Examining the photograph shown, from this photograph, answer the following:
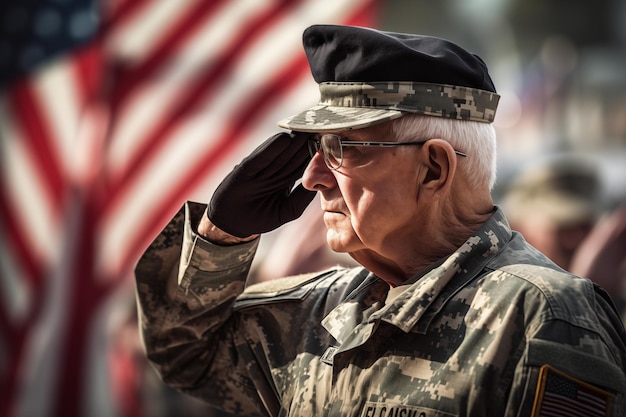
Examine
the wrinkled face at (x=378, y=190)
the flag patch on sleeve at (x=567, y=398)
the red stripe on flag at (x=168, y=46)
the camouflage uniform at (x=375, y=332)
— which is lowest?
the flag patch on sleeve at (x=567, y=398)

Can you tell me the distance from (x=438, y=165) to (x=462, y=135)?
0.08m

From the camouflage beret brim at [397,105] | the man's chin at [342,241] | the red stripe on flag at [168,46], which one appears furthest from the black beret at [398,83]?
the red stripe on flag at [168,46]

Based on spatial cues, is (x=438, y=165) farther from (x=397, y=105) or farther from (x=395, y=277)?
(x=395, y=277)

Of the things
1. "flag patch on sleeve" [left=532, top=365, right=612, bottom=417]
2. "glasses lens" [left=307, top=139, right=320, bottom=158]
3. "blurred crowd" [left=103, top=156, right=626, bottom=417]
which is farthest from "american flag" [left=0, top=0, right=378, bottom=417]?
"flag patch on sleeve" [left=532, top=365, right=612, bottom=417]

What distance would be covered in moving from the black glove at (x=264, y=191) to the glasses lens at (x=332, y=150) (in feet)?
0.30

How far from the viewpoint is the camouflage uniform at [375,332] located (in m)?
1.91

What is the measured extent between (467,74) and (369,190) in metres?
0.32

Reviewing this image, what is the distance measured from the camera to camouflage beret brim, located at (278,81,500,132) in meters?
2.09

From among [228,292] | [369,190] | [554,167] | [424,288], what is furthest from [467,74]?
[554,167]

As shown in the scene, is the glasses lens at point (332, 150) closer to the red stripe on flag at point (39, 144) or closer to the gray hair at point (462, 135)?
the gray hair at point (462, 135)

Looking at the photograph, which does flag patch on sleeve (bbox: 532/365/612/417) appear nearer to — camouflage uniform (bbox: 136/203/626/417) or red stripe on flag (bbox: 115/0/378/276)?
camouflage uniform (bbox: 136/203/626/417)

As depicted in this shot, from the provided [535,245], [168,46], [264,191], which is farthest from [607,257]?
[168,46]

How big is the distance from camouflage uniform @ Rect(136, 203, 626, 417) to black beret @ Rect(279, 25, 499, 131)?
28 centimetres

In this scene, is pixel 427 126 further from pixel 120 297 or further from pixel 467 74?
pixel 120 297
